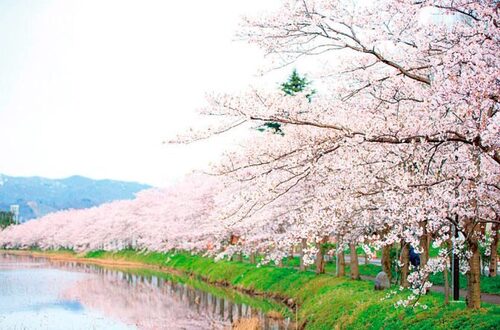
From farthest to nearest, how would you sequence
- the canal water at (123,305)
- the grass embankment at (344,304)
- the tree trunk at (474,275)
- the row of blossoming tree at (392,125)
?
1. the canal water at (123,305)
2. the grass embankment at (344,304)
3. the tree trunk at (474,275)
4. the row of blossoming tree at (392,125)

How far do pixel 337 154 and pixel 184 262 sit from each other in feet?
157

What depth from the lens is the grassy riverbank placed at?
12852 mm

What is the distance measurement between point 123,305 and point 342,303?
1669cm

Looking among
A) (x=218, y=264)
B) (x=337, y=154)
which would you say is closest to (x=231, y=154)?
(x=337, y=154)

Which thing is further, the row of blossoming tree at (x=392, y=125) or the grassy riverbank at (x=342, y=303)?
the grassy riverbank at (x=342, y=303)

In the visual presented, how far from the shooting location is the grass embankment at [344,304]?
12.8 metres

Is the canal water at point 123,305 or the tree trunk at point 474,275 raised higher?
the tree trunk at point 474,275

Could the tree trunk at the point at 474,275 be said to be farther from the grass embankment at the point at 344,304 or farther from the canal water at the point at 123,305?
the canal water at the point at 123,305

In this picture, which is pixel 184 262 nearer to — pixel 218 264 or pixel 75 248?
pixel 218 264

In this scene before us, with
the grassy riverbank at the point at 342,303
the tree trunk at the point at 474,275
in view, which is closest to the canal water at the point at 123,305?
the grassy riverbank at the point at 342,303

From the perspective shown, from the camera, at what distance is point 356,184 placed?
11.9m

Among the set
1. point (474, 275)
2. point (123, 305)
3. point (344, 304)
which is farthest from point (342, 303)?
point (123, 305)

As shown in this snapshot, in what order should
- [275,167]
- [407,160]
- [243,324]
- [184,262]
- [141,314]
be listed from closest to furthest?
[407,160] < [275,167] < [243,324] < [141,314] < [184,262]

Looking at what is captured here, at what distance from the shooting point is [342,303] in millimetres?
20047
